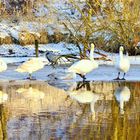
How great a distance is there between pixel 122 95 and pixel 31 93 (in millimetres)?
2722

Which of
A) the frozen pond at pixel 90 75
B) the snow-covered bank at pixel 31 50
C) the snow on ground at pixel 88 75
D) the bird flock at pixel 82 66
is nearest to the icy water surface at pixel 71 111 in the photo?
the bird flock at pixel 82 66

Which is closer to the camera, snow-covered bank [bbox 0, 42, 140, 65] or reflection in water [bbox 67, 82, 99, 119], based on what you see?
reflection in water [bbox 67, 82, 99, 119]

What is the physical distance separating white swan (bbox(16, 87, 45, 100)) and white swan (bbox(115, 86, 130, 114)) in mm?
2153

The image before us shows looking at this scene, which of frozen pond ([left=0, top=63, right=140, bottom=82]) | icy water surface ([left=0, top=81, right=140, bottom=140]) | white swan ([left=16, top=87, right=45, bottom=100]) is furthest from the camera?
frozen pond ([left=0, top=63, right=140, bottom=82])

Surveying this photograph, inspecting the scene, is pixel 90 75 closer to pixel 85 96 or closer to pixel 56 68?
pixel 56 68

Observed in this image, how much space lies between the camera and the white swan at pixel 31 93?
49.4 ft

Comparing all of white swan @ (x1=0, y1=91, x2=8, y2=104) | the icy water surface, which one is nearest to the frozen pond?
the icy water surface

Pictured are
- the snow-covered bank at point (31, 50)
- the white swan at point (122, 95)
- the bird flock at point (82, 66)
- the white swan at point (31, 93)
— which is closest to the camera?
the white swan at point (122, 95)

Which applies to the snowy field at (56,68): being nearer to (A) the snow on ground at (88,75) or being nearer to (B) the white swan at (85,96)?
(A) the snow on ground at (88,75)

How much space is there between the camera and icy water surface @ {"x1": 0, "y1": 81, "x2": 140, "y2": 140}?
9656mm

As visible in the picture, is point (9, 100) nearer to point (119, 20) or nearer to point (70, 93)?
point (70, 93)

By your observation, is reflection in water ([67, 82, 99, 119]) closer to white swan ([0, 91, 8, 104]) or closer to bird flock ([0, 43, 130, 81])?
bird flock ([0, 43, 130, 81])

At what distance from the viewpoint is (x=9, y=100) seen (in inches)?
567

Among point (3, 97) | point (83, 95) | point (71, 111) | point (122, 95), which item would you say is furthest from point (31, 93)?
point (71, 111)
